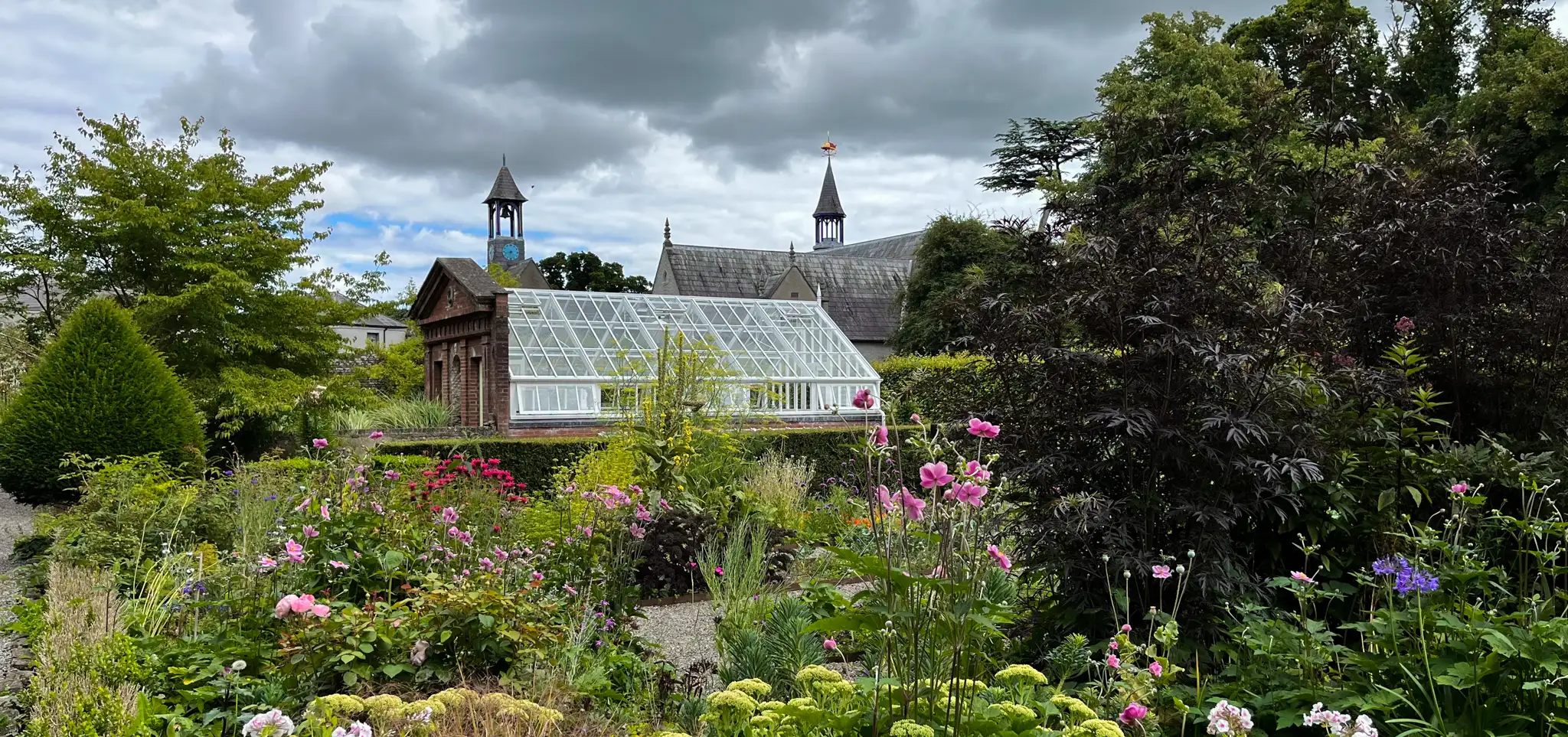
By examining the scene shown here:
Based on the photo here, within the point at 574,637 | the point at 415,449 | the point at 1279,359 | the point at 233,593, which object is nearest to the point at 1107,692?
the point at 1279,359

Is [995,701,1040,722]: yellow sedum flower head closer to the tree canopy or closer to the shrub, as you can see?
the tree canopy

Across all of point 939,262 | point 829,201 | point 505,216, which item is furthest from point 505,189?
point 939,262

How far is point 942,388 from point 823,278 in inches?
1192

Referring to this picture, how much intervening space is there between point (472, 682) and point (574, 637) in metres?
0.50

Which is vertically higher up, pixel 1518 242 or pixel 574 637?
pixel 1518 242

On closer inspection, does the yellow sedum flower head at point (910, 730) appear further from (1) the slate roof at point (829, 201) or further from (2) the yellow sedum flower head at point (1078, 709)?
(1) the slate roof at point (829, 201)

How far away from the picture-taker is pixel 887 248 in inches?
2021

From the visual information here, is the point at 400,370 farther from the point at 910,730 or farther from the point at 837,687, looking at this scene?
the point at 910,730

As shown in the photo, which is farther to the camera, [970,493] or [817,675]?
[817,675]

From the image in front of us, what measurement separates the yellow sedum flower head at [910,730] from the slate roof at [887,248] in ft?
132

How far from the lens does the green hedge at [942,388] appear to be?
4105 mm

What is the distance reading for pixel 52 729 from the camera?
8.83ft

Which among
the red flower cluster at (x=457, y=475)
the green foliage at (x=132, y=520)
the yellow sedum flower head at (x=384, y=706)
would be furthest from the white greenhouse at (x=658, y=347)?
the yellow sedum flower head at (x=384, y=706)

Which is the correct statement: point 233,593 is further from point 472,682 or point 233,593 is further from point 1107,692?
point 1107,692
